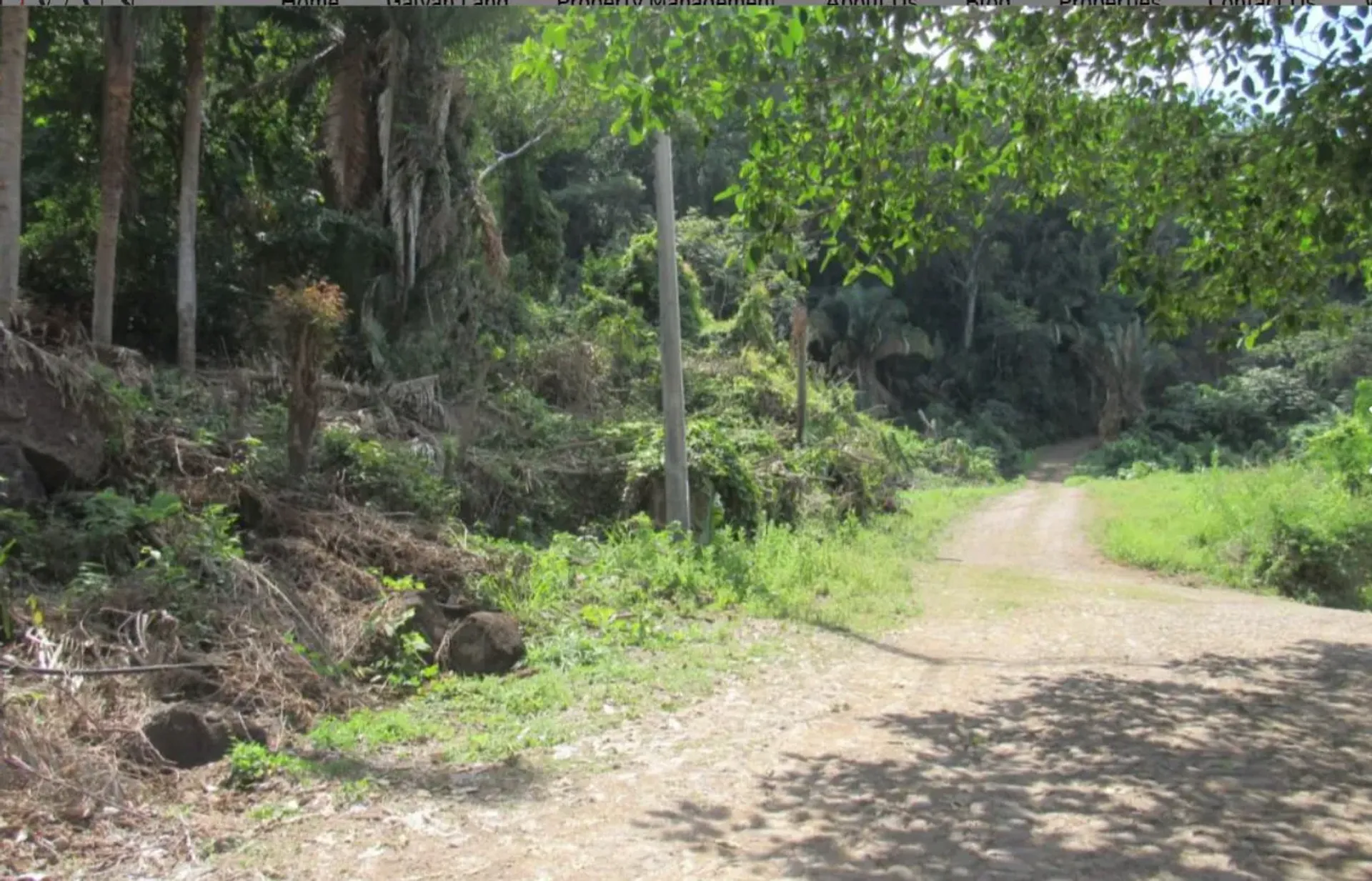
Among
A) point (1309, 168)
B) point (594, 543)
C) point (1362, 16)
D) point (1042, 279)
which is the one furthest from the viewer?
point (1042, 279)

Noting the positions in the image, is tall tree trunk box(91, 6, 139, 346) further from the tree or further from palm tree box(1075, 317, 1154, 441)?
palm tree box(1075, 317, 1154, 441)

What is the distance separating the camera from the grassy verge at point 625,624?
6.72 metres

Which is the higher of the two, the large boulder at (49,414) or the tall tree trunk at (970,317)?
the tall tree trunk at (970,317)

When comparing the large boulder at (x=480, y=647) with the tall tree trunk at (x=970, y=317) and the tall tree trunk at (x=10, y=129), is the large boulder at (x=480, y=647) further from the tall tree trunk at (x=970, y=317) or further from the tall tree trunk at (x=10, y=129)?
the tall tree trunk at (x=970, y=317)

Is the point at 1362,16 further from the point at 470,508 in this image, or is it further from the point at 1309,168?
the point at 470,508

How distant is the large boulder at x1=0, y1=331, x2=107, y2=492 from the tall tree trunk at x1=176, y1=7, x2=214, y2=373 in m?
5.87

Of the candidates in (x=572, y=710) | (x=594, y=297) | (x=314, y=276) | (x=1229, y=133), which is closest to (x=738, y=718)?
(x=572, y=710)

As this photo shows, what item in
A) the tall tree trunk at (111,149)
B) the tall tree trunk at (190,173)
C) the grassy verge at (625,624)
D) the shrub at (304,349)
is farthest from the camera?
the tall tree trunk at (190,173)

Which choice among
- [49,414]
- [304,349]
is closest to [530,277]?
[304,349]

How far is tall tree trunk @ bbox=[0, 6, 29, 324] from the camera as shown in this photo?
11.0 metres

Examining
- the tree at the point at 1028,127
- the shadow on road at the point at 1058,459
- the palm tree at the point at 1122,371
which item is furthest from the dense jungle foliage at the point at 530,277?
the palm tree at the point at 1122,371

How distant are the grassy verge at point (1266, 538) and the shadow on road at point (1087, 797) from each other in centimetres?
1167

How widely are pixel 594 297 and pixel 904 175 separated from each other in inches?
654

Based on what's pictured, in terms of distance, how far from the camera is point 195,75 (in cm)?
1486
